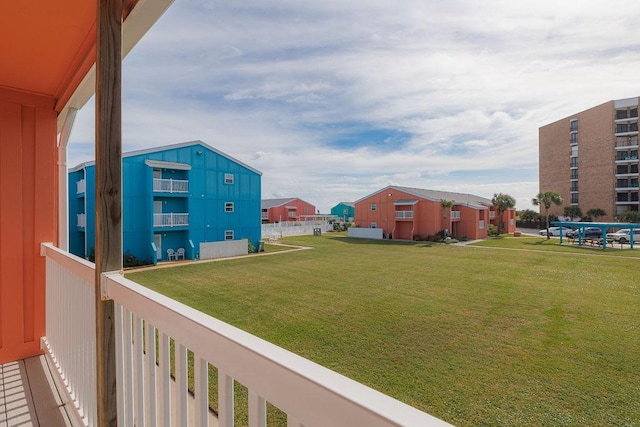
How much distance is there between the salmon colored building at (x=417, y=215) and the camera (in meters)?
23.7

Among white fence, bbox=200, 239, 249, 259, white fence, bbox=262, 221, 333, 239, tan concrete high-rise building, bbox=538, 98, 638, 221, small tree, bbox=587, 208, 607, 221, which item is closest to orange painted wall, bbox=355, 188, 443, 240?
white fence, bbox=262, 221, 333, 239

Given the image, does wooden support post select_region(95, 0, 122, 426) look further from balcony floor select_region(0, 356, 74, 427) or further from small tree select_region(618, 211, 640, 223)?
small tree select_region(618, 211, 640, 223)

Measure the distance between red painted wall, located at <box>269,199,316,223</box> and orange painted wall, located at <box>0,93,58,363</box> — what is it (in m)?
31.2

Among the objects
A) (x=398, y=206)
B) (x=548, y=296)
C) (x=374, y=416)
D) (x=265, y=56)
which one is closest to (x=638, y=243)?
(x=398, y=206)

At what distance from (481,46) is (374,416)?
481 cm

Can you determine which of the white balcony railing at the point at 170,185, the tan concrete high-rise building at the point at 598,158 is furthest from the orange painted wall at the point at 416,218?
the tan concrete high-rise building at the point at 598,158

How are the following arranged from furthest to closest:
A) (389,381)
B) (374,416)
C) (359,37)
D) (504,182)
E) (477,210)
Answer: (504,182) → (477,210) → (359,37) → (389,381) → (374,416)

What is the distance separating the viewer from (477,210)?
24922mm

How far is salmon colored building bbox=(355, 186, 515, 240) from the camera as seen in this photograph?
77.7 feet

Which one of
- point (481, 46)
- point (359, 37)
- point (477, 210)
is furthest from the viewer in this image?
point (477, 210)

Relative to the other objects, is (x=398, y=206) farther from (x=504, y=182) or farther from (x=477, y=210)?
(x=504, y=182)

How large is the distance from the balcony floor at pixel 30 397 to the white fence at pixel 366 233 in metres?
23.7

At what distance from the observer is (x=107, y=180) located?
4.80 ft

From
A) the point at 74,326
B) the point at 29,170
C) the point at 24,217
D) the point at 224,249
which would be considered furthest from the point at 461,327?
the point at 224,249
